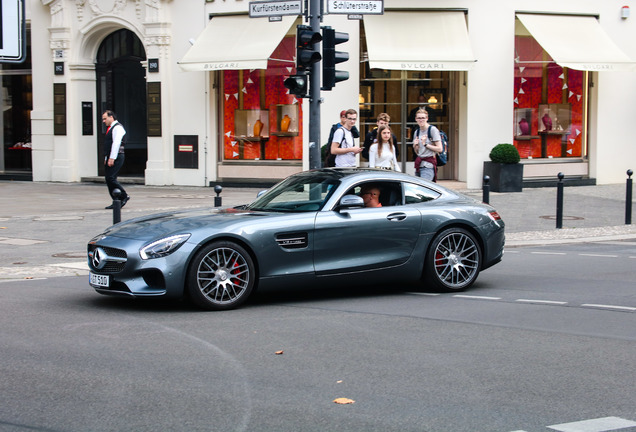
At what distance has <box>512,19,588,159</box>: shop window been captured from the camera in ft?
78.2

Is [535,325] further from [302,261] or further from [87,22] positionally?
[87,22]

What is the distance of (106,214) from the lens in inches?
687

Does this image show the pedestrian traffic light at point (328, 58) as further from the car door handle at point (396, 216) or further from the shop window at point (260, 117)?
the shop window at point (260, 117)

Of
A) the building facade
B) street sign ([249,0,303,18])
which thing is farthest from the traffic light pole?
the building facade

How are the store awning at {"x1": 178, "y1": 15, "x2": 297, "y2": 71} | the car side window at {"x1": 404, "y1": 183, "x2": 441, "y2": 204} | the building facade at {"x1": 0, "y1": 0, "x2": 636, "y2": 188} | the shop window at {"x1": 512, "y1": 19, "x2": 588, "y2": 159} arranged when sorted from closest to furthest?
the car side window at {"x1": 404, "y1": 183, "x2": 441, "y2": 204}, the store awning at {"x1": 178, "y1": 15, "x2": 297, "y2": 71}, the building facade at {"x1": 0, "y1": 0, "x2": 636, "y2": 188}, the shop window at {"x1": 512, "y1": 19, "x2": 588, "y2": 159}

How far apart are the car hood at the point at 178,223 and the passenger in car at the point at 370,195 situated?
3.56ft

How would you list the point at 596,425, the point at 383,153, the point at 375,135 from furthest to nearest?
the point at 375,135 < the point at 383,153 < the point at 596,425

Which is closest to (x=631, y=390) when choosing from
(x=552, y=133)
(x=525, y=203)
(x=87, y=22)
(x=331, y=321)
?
(x=331, y=321)

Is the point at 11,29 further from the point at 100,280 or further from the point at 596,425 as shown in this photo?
the point at 596,425

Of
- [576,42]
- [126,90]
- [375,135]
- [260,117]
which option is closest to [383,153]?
[375,135]

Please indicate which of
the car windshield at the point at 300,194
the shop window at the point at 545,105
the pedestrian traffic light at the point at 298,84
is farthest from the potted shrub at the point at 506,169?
the car windshield at the point at 300,194

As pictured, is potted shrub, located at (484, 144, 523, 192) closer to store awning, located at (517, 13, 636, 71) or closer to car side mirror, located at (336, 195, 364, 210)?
store awning, located at (517, 13, 636, 71)

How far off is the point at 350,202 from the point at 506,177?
45.0ft

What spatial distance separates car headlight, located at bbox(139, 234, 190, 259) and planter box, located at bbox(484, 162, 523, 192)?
14.9m
